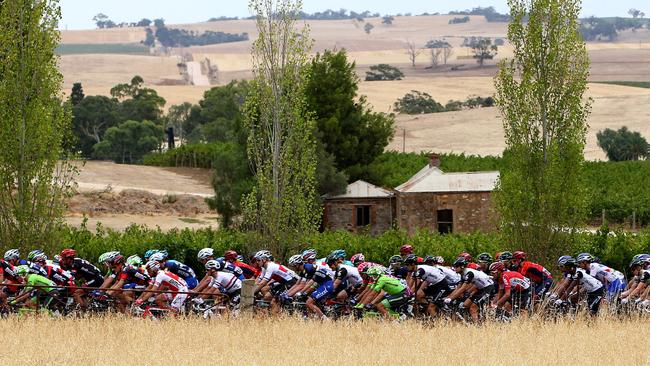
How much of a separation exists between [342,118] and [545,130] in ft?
131

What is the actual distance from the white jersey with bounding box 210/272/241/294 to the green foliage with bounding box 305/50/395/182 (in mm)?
44740

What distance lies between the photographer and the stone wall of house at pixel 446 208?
62344 millimetres

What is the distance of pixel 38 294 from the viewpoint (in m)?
25.7

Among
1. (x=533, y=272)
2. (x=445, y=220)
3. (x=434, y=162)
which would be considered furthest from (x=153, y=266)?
(x=434, y=162)

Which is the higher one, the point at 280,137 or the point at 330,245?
the point at 280,137

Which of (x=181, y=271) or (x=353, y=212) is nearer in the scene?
(x=181, y=271)

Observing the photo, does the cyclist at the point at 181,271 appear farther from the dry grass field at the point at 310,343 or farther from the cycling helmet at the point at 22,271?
the cycling helmet at the point at 22,271

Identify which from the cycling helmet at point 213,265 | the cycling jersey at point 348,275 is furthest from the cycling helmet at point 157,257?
the cycling jersey at point 348,275

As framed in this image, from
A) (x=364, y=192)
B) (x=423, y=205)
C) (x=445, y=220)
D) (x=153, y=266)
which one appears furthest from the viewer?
(x=364, y=192)

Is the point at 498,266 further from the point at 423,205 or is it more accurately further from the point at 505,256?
the point at 423,205

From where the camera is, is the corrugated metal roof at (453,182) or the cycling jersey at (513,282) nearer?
the cycling jersey at (513,282)

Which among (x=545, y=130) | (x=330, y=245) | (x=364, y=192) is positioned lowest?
(x=364, y=192)

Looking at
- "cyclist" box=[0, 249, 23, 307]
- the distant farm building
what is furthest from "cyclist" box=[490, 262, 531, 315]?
the distant farm building

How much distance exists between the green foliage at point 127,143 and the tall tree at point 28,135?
85.5m
